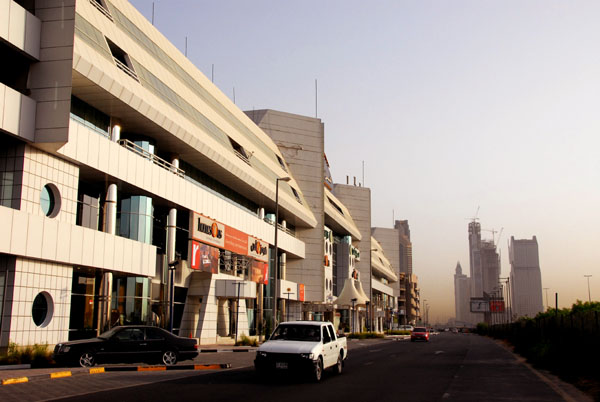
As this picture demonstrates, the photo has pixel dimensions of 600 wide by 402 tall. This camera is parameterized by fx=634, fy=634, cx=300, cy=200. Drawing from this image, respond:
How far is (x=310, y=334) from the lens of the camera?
18625 millimetres

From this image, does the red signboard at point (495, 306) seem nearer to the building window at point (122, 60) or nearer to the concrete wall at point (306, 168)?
the concrete wall at point (306, 168)

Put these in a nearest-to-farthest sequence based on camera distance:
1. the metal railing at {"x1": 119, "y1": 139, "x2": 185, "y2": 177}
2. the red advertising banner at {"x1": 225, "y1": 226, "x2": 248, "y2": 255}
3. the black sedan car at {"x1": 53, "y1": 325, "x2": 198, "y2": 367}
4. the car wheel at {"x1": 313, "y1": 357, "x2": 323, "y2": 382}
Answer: the car wheel at {"x1": 313, "y1": 357, "x2": 323, "y2": 382} → the black sedan car at {"x1": 53, "y1": 325, "x2": 198, "y2": 367} → the metal railing at {"x1": 119, "y1": 139, "x2": 185, "y2": 177} → the red advertising banner at {"x1": 225, "y1": 226, "x2": 248, "y2": 255}

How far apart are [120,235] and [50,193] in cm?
742

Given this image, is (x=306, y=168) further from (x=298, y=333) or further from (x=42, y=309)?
(x=298, y=333)

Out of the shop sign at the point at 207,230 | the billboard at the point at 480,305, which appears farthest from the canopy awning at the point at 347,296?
the billboard at the point at 480,305

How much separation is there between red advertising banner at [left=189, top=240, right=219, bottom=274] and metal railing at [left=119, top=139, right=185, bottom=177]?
4788 millimetres

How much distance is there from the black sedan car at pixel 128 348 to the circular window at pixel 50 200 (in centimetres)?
762

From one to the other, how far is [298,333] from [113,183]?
60.3 ft

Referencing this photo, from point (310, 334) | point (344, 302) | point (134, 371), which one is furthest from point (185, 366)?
point (344, 302)

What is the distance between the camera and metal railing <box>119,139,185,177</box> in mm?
35469

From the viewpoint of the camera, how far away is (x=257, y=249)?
176 ft

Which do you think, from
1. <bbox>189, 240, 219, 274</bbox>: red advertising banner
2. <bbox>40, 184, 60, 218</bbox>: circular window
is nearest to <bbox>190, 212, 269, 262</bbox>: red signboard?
<bbox>189, 240, 219, 274</bbox>: red advertising banner

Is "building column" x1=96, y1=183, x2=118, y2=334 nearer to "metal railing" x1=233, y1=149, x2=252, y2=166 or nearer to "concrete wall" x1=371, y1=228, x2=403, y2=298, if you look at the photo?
"metal railing" x1=233, y1=149, x2=252, y2=166

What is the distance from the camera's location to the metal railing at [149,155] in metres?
35.5
